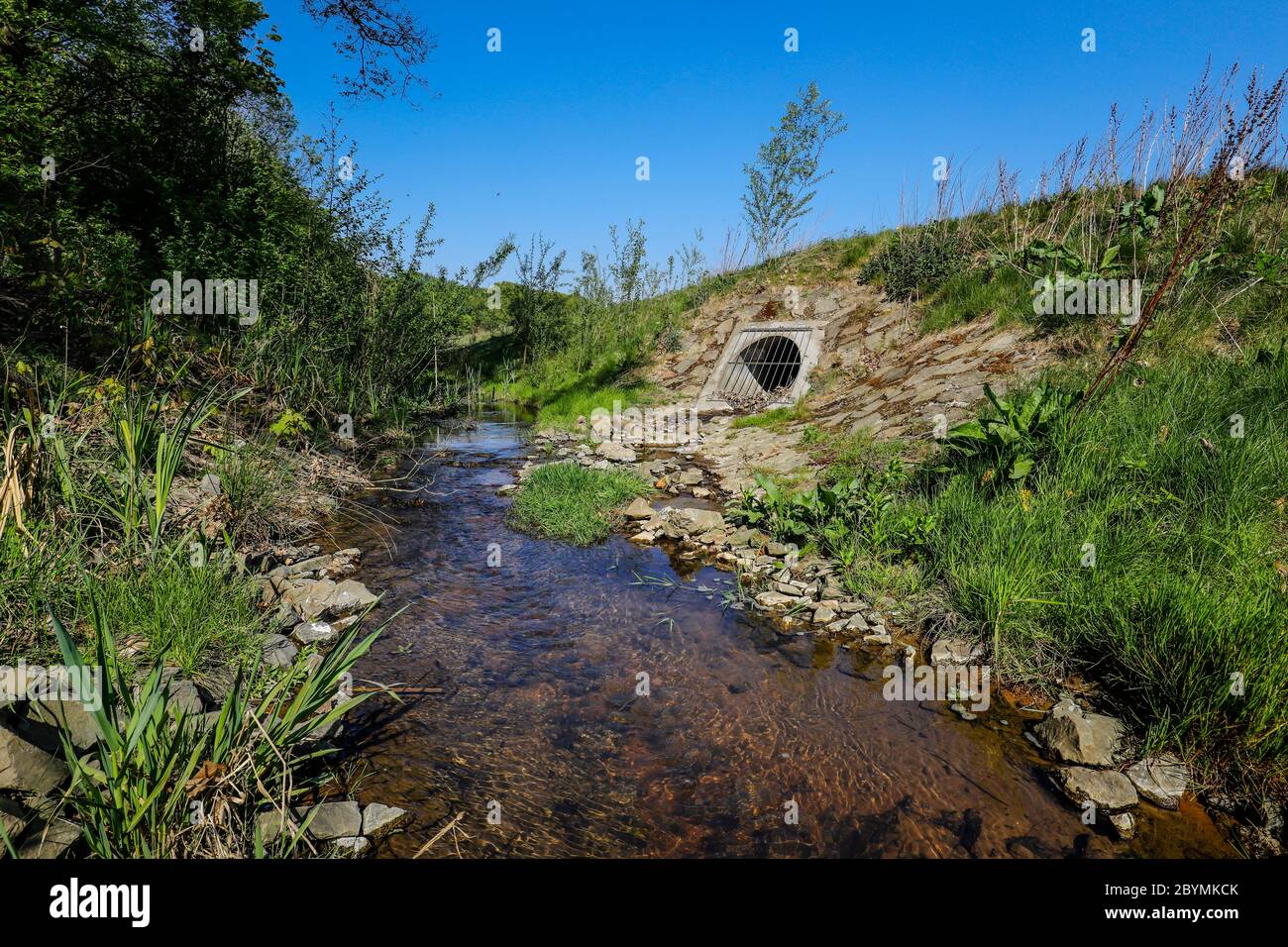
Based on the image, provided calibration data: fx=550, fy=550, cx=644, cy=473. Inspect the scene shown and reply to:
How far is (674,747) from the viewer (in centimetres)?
Answer: 358

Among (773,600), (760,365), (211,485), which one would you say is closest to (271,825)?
(773,600)

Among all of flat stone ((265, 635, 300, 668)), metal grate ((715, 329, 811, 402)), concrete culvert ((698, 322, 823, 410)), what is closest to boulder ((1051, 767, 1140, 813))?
flat stone ((265, 635, 300, 668))

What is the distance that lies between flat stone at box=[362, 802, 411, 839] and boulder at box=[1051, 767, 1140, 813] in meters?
3.67

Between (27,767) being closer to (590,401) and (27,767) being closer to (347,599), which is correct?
(347,599)

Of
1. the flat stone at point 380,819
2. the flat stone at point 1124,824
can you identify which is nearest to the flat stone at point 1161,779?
the flat stone at point 1124,824

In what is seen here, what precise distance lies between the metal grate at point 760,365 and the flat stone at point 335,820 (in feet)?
42.8

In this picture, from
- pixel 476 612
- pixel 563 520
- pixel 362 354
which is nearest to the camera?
pixel 476 612

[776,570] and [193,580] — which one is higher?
[193,580]

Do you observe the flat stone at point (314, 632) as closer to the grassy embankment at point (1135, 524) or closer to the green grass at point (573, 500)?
the green grass at point (573, 500)

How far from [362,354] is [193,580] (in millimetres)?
8148

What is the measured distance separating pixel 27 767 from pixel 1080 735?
17.1 feet

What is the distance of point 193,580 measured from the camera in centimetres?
363
